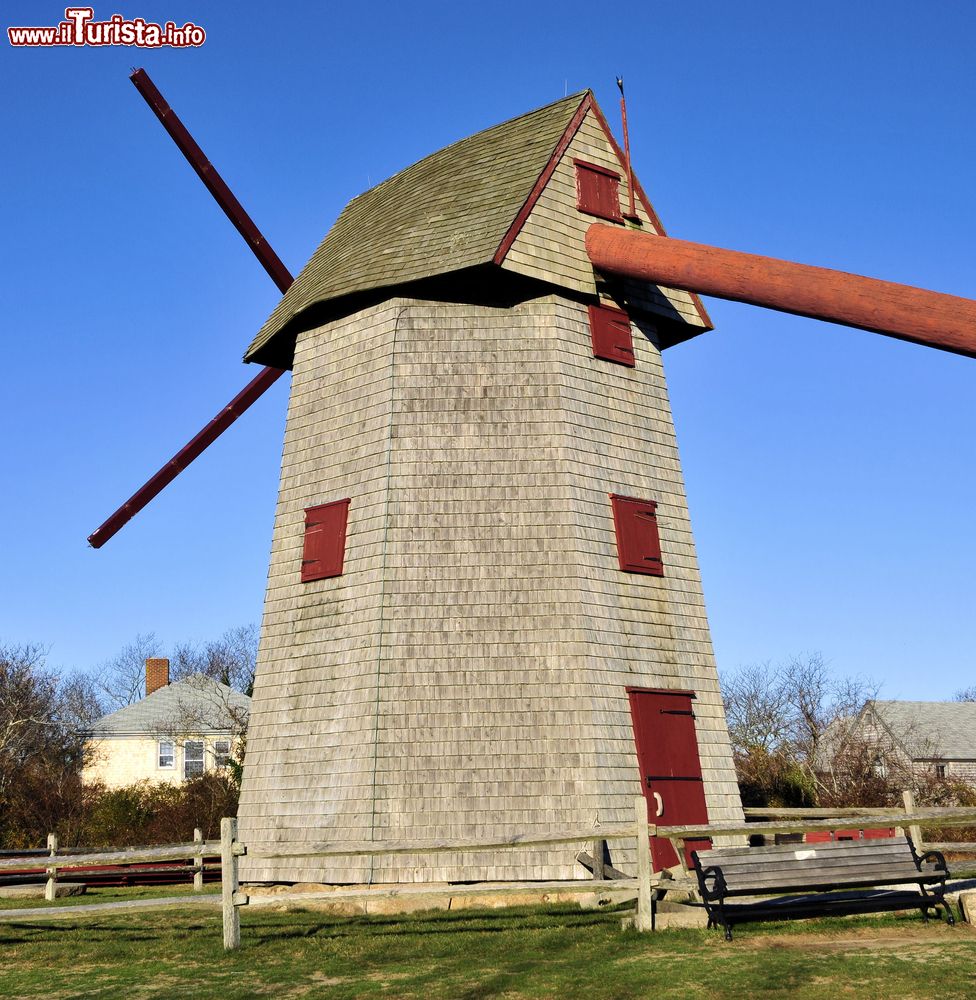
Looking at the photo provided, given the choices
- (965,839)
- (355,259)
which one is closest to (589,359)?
(355,259)

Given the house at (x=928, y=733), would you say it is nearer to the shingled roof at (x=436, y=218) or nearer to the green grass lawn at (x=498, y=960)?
the shingled roof at (x=436, y=218)

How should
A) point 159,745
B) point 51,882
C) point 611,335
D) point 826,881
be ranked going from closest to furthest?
point 826,881 < point 611,335 < point 51,882 < point 159,745

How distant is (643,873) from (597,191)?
10959 mm

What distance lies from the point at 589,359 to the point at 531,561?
330cm

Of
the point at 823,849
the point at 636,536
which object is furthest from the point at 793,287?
the point at 823,849

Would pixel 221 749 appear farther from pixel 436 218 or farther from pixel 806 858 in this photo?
pixel 806 858

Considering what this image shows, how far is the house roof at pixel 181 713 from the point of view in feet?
148

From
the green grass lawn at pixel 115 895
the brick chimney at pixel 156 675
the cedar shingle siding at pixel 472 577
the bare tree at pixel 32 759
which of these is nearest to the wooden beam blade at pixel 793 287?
the cedar shingle siding at pixel 472 577

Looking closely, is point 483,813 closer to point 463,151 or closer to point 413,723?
point 413,723

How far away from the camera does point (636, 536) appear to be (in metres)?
16.4

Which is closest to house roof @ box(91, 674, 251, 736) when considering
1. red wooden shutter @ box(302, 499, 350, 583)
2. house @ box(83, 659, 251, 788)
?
house @ box(83, 659, 251, 788)

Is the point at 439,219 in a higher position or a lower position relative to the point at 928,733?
higher

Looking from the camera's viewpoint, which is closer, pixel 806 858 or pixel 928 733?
pixel 806 858

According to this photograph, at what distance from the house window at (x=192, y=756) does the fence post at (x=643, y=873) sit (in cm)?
3664
